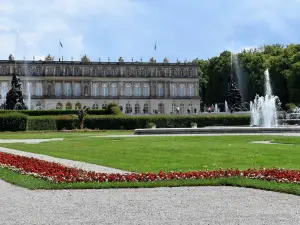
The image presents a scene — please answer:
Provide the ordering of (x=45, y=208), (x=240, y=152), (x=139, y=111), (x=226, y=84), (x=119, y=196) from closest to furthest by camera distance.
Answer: (x=45, y=208) → (x=119, y=196) → (x=240, y=152) → (x=226, y=84) → (x=139, y=111)

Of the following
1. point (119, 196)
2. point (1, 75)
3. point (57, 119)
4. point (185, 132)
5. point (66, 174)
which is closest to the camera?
point (119, 196)

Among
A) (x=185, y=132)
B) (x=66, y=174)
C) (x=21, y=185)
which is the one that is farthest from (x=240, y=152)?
(x=185, y=132)

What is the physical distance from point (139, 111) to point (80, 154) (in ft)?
277

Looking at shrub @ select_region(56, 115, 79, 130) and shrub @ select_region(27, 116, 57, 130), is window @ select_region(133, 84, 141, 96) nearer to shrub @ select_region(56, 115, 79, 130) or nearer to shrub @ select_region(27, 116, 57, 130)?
shrub @ select_region(27, 116, 57, 130)

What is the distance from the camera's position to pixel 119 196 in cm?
952

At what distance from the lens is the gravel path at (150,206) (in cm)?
743

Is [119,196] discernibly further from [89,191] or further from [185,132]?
[185,132]

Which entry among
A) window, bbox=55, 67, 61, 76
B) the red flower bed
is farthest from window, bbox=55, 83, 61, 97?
the red flower bed

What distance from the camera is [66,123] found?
44094 mm

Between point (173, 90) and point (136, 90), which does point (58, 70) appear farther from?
point (173, 90)

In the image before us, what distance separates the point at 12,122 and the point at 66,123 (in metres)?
4.37

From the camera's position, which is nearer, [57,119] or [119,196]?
[119,196]

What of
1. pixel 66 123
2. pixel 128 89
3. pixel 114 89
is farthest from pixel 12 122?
pixel 128 89

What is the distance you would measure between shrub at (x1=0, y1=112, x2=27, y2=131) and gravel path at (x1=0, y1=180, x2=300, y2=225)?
105 feet
